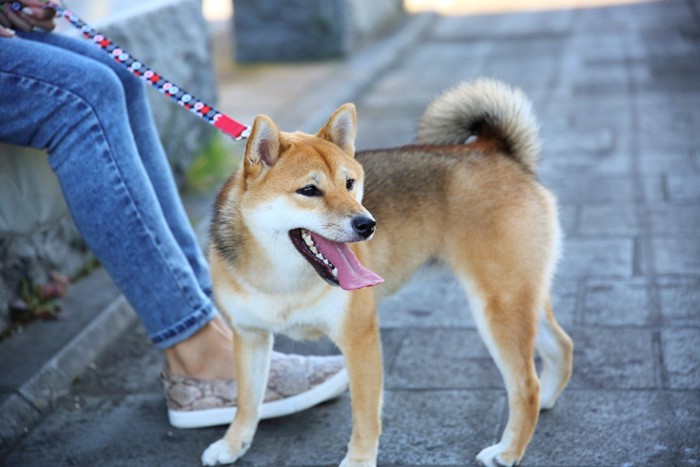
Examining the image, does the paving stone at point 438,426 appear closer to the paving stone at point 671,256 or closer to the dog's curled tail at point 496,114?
the dog's curled tail at point 496,114

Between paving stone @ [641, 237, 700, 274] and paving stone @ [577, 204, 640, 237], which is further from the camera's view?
paving stone @ [577, 204, 640, 237]

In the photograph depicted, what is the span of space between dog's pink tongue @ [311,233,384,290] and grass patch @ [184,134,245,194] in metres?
2.94

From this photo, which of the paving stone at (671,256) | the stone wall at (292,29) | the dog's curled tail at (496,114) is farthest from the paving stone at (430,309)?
the stone wall at (292,29)

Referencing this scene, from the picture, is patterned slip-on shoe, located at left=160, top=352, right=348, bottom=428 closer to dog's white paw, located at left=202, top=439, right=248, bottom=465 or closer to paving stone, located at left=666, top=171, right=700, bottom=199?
dog's white paw, located at left=202, top=439, right=248, bottom=465

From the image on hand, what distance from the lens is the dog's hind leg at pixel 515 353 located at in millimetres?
2816

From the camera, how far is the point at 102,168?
2980 millimetres

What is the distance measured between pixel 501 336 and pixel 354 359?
1.46ft

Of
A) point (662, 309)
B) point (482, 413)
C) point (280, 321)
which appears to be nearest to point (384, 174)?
point (280, 321)

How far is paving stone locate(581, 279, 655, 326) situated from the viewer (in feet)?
12.2

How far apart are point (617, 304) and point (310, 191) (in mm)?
1807

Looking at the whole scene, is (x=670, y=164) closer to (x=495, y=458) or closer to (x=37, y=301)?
(x=495, y=458)

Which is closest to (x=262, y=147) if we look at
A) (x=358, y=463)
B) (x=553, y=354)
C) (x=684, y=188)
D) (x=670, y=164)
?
(x=358, y=463)

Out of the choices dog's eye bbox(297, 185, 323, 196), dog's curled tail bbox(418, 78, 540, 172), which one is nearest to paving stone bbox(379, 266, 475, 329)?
dog's curled tail bbox(418, 78, 540, 172)

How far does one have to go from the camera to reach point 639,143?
6.17m
